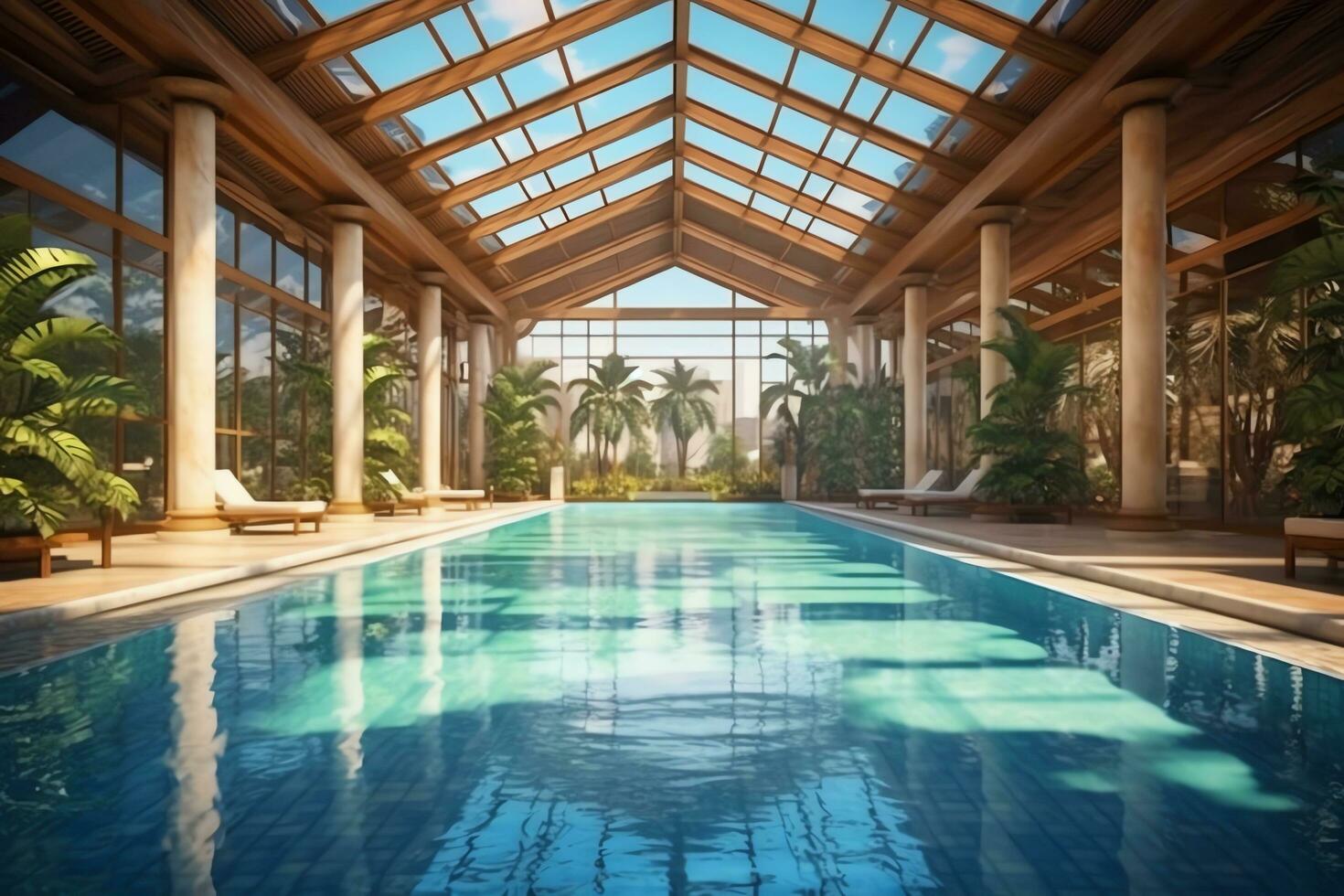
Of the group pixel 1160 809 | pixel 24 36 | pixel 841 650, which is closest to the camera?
pixel 1160 809

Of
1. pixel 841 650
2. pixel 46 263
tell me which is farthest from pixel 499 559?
pixel 841 650

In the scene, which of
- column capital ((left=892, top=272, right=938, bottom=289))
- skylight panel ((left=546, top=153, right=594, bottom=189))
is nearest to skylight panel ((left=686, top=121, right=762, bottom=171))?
skylight panel ((left=546, top=153, right=594, bottom=189))

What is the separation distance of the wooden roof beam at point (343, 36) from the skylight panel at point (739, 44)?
5139mm

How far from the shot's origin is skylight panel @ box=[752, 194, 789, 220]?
88.5 ft

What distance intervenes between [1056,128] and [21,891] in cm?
1551

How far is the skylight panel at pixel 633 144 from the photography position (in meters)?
23.7

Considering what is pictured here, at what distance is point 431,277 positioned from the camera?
2467cm

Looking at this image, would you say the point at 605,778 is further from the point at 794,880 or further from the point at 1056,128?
the point at 1056,128

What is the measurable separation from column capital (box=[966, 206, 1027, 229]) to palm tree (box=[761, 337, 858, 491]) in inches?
460

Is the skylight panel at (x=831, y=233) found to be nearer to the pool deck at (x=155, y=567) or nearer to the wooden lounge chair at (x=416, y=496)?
the wooden lounge chair at (x=416, y=496)

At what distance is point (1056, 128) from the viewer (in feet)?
50.2

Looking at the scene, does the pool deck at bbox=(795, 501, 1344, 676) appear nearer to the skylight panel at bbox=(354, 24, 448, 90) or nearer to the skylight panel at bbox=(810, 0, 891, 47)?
the skylight panel at bbox=(810, 0, 891, 47)

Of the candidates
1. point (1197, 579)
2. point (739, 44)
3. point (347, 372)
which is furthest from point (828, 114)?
point (1197, 579)

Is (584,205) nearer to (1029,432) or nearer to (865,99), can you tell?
(865,99)
